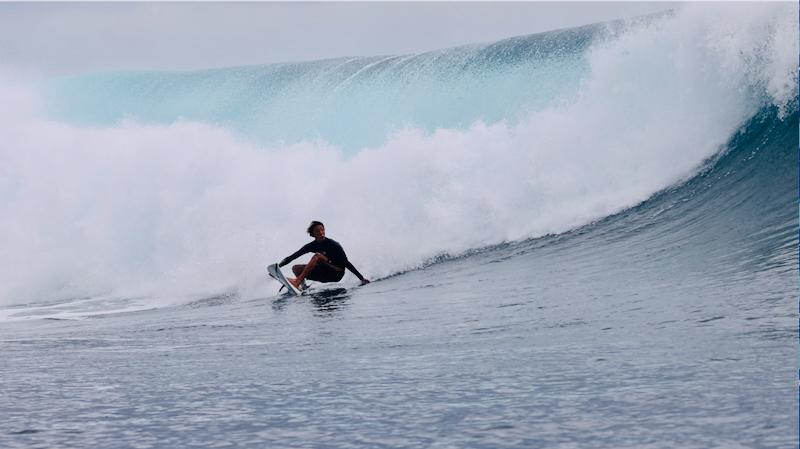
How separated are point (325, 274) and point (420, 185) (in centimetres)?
325

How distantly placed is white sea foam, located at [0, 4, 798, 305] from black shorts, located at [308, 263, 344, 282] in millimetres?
910

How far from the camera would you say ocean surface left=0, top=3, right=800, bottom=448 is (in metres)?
3.22

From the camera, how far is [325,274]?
31.4ft

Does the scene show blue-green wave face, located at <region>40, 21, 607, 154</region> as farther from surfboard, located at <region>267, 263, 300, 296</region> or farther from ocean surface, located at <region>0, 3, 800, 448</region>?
surfboard, located at <region>267, 263, 300, 296</region>

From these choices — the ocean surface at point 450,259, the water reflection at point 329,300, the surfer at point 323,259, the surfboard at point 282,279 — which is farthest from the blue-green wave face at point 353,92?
the water reflection at point 329,300

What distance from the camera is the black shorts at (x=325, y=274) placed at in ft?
31.2

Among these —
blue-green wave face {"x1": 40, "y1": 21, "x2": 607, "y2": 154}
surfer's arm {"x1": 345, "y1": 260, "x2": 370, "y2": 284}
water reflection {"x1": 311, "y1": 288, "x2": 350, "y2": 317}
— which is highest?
blue-green wave face {"x1": 40, "y1": 21, "x2": 607, "y2": 154}

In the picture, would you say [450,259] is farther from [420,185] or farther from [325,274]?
[420,185]

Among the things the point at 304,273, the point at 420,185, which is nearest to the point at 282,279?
the point at 304,273

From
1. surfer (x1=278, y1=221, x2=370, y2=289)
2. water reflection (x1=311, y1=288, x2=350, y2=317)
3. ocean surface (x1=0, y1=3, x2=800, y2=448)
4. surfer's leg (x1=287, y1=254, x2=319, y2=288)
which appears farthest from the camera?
surfer (x1=278, y1=221, x2=370, y2=289)

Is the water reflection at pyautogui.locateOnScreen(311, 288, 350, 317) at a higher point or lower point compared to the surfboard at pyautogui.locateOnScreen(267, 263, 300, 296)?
lower

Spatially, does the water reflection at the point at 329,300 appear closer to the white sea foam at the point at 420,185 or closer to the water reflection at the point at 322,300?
the water reflection at the point at 322,300

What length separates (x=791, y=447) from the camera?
247 centimetres

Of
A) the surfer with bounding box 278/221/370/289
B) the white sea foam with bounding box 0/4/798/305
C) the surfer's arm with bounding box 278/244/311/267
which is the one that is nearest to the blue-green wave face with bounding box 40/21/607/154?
the white sea foam with bounding box 0/4/798/305
